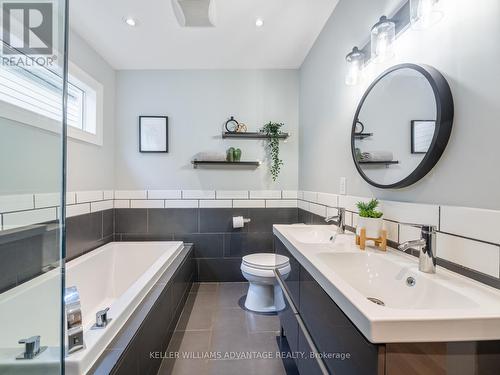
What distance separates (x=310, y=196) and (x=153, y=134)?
5.98ft

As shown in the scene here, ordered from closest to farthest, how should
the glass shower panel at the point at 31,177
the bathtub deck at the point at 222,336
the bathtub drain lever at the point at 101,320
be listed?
the glass shower panel at the point at 31,177 < the bathtub drain lever at the point at 101,320 < the bathtub deck at the point at 222,336

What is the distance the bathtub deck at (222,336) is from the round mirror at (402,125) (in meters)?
1.34

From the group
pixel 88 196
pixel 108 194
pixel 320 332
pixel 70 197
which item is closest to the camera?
pixel 320 332

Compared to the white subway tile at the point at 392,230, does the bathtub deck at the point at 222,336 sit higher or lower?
lower

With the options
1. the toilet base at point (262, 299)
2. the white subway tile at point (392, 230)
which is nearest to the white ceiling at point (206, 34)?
the white subway tile at point (392, 230)

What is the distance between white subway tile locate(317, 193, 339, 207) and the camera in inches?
70.4

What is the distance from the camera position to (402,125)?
108 centimetres

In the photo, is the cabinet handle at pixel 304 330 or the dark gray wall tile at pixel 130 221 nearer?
the cabinet handle at pixel 304 330

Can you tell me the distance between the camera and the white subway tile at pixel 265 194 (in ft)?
8.93

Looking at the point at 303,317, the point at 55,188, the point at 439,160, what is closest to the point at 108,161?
the point at 55,188

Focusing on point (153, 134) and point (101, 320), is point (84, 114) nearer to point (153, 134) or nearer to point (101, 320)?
point (153, 134)

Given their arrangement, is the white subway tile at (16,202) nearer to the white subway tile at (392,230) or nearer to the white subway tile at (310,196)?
the white subway tile at (392,230)

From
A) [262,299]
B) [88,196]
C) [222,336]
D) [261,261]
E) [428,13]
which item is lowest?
[222,336]

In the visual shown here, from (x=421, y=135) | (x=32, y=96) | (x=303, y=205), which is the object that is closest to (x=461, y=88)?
(x=421, y=135)
